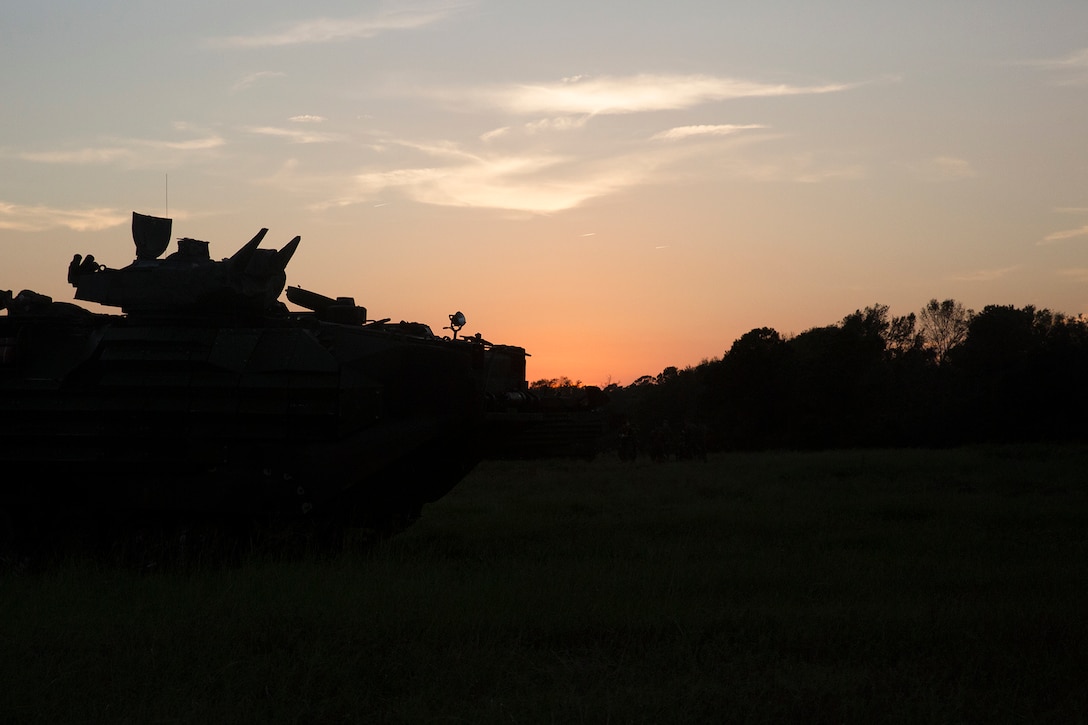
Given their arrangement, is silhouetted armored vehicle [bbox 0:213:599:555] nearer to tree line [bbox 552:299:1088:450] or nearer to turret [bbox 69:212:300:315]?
turret [bbox 69:212:300:315]

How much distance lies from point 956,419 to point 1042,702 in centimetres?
4060

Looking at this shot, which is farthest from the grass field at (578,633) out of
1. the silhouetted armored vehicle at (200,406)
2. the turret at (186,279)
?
the turret at (186,279)

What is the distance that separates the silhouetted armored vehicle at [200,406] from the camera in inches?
391

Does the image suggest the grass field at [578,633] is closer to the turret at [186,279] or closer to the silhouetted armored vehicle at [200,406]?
the silhouetted armored vehicle at [200,406]

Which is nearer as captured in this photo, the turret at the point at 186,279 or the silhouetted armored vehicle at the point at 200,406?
the silhouetted armored vehicle at the point at 200,406

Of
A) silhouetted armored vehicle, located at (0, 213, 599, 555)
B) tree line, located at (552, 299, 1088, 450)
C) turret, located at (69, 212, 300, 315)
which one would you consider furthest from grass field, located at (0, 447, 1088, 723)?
tree line, located at (552, 299, 1088, 450)

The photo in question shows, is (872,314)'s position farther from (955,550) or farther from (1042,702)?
(1042,702)

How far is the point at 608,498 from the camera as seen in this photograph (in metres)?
17.3

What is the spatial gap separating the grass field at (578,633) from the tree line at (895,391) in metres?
29.8

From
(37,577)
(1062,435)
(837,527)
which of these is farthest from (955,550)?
(1062,435)

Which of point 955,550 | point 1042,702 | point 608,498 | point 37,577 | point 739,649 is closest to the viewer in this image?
point 1042,702

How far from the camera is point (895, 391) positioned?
5209cm

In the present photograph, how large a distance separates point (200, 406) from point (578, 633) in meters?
4.31

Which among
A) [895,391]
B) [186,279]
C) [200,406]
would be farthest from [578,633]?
[895,391]
